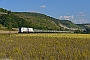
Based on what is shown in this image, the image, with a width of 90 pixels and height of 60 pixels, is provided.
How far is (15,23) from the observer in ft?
570

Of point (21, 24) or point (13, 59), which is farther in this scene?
point (21, 24)

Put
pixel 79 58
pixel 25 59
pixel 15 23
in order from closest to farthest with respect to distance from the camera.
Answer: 1. pixel 25 59
2. pixel 79 58
3. pixel 15 23

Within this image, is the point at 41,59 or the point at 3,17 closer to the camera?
the point at 41,59

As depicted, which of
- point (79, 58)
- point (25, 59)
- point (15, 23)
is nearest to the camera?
point (25, 59)

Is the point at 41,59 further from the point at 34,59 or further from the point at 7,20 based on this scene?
the point at 7,20

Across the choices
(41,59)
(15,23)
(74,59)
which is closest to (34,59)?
(41,59)

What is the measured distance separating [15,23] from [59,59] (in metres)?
160

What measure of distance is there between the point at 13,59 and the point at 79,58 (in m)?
4.20

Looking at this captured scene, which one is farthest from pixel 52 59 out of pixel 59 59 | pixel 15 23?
pixel 15 23

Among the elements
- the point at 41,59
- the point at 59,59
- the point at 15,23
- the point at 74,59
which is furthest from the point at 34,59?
the point at 15,23

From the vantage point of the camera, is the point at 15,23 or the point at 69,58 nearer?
the point at 69,58

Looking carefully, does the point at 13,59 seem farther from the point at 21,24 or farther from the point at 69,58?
the point at 21,24

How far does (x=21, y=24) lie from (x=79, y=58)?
548 ft

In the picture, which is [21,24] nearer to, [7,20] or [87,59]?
[7,20]
